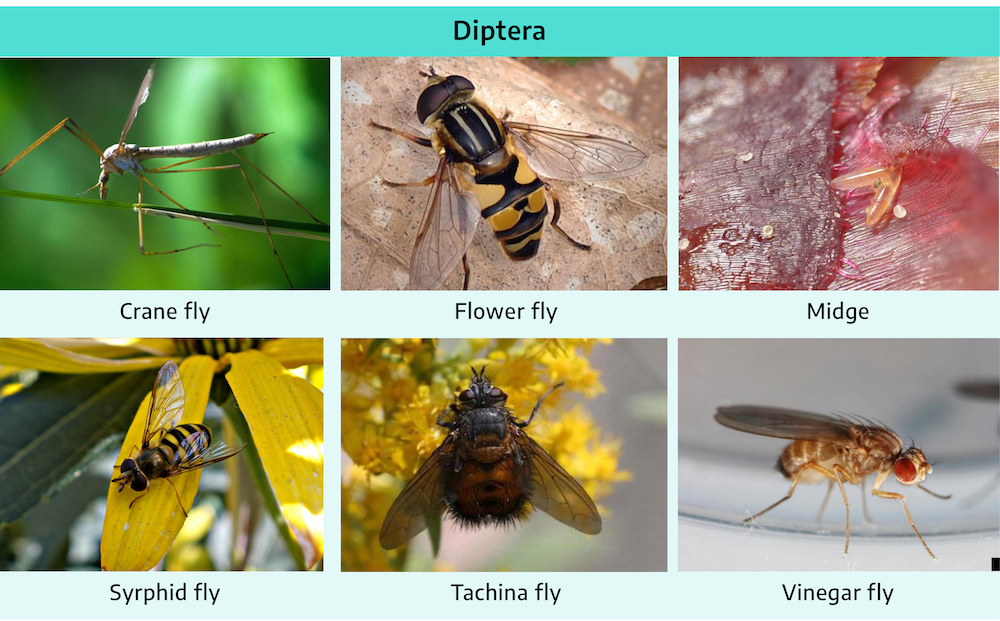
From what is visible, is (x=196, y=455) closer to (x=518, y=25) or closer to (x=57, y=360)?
(x=57, y=360)

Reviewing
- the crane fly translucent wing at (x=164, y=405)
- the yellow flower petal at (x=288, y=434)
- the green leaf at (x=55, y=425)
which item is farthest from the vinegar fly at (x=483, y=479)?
the green leaf at (x=55, y=425)

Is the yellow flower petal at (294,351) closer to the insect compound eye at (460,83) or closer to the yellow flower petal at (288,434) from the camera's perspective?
the yellow flower petal at (288,434)

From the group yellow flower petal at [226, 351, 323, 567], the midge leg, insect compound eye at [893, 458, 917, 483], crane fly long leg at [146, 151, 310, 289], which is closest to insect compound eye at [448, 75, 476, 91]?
the midge leg

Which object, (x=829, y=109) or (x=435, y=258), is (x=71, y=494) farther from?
(x=829, y=109)

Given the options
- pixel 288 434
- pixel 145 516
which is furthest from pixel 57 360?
pixel 288 434

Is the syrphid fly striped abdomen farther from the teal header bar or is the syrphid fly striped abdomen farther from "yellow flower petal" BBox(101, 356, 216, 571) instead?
the teal header bar
